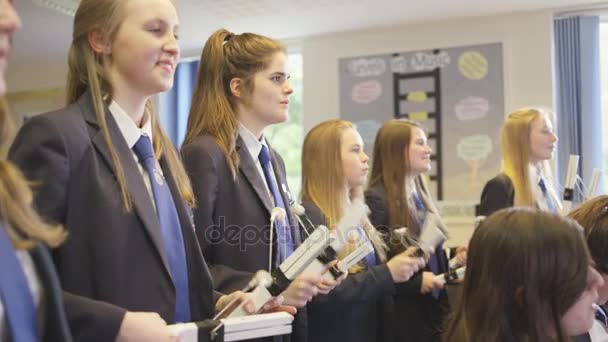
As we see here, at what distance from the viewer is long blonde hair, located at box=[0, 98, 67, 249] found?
0.77 metres

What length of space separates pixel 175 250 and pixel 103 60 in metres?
0.42

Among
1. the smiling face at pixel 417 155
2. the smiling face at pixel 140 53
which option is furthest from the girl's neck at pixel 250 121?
the smiling face at pixel 417 155

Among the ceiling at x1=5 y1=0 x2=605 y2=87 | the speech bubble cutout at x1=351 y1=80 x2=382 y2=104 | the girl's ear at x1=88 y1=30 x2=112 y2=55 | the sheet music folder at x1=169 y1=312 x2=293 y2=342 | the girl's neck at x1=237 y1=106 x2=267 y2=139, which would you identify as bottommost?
the sheet music folder at x1=169 y1=312 x2=293 y2=342

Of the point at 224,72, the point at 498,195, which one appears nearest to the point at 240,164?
the point at 224,72

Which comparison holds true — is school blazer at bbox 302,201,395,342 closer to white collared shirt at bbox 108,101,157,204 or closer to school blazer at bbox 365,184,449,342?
school blazer at bbox 365,184,449,342

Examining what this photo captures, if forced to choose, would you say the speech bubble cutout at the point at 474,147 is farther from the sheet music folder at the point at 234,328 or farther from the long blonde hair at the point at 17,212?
the long blonde hair at the point at 17,212

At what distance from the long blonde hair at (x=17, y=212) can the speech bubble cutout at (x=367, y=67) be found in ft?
14.3

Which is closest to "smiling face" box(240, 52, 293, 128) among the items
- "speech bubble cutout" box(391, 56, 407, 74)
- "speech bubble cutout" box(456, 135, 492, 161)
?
"speech bubble cutout" box(456, 135, 492, 161)

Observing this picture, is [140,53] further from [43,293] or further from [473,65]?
[473,65]

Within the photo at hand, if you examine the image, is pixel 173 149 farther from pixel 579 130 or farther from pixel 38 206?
pixel 579 130

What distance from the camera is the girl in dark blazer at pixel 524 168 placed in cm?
286

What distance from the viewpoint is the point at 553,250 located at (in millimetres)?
1266

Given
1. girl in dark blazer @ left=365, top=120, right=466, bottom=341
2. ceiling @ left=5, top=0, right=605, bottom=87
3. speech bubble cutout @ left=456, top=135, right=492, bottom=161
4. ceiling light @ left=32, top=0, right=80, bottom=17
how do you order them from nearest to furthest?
girl in dark blazer @ left=365, top=120, right=466, bottom=341 → ceiling light @ left=32, top=0, right=80, bottom=17 → ceiling @ left=5, top=0, right=605, bottom=87 → speech bubble cutout @ left=456, top=135, right=492, bottom=161

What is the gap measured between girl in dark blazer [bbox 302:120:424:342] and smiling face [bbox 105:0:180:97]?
0.84 m
